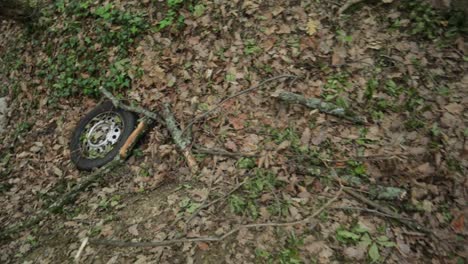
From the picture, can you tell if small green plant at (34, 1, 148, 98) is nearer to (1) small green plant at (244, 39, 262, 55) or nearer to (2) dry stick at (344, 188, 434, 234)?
(1) small green plant at (244, 39, 262, 55)

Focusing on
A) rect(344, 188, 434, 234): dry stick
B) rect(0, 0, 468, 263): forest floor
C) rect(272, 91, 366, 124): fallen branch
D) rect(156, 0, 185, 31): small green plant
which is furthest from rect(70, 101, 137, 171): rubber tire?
rect(344, 188, 434, 234): dry stick

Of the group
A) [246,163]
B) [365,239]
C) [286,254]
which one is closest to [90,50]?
[246,163]

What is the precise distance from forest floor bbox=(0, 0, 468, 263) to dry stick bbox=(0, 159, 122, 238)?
0.10 m

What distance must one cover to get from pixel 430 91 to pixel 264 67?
2.15 m

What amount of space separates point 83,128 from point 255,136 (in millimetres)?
2661

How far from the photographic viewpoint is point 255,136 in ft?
15.1

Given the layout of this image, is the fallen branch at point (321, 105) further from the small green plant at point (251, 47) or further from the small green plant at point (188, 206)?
the small green plant at point (188, 206)

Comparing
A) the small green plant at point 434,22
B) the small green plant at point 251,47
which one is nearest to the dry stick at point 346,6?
the small green plant at point 434,22

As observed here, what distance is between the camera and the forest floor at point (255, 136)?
12.4ft

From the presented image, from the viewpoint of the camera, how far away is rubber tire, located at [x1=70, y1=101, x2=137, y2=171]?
16.5ft

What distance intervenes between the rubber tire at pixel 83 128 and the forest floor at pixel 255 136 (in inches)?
7.4

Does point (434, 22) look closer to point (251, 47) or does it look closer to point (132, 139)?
point (251, 47)

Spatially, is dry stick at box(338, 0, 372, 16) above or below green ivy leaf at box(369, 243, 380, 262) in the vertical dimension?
above

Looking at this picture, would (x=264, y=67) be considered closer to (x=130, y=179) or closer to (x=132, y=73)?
(x=132, y=73)
